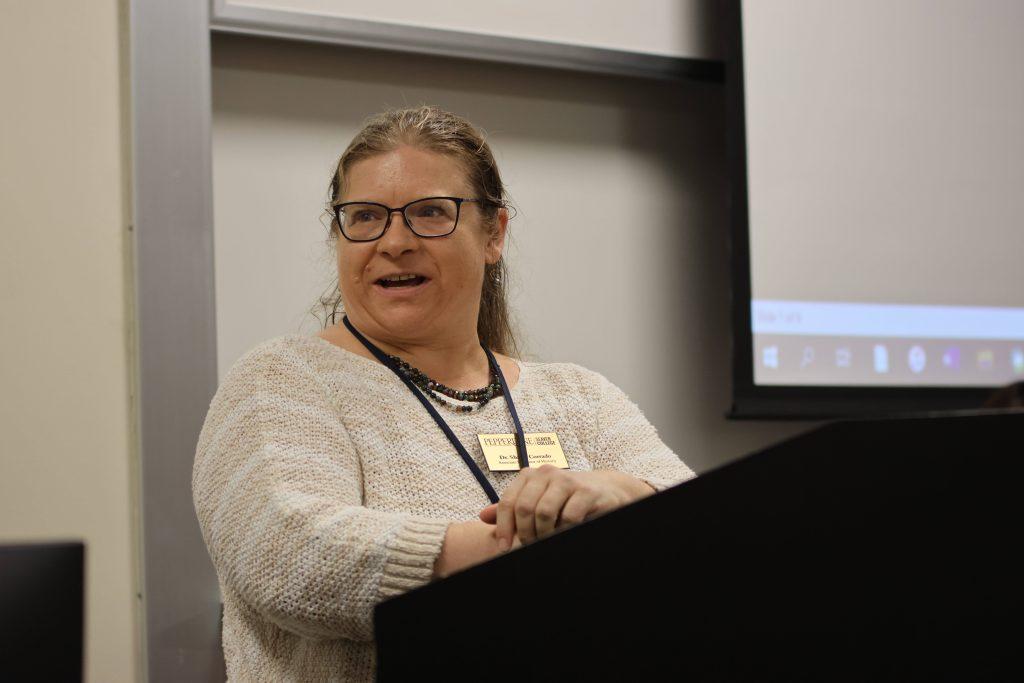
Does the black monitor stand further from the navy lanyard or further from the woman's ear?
the woman's ear

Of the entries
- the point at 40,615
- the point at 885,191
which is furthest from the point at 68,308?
the point at 885,191

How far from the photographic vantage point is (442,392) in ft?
5.14

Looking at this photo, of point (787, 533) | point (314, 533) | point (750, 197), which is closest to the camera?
point (787, 533)

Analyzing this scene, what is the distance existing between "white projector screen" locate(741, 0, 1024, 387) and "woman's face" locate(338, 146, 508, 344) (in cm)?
107

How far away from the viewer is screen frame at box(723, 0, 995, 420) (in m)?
2.47

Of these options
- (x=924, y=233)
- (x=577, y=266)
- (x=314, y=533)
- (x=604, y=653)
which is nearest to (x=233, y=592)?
(x=314, y=533)

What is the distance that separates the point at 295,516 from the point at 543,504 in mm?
289

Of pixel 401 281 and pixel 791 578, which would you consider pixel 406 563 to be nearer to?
pixel 401 281

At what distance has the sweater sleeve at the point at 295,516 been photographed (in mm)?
1149

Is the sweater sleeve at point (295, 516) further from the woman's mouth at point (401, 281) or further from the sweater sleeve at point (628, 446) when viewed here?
the sweater sleeve at point (628, 446)

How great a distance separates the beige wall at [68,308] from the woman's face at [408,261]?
2.05ft

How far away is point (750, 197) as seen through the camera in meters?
2.52

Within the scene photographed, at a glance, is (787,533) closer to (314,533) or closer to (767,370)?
(314,533)

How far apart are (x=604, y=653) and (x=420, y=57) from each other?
2045 mm
